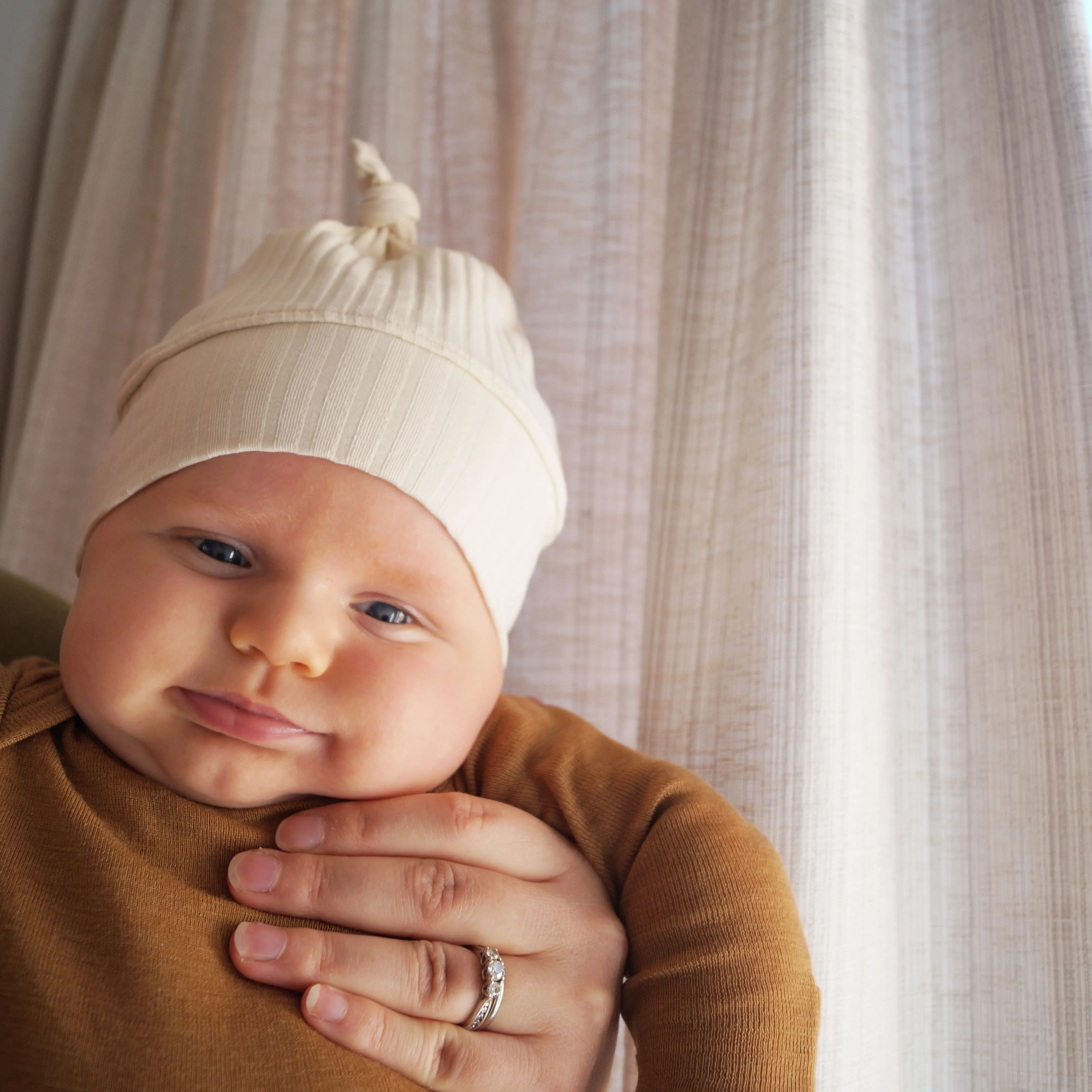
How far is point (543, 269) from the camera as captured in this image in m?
1.21

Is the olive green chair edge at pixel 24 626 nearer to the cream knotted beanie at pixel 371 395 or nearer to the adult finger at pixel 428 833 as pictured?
the cream knotted beanie at pixel 371 395

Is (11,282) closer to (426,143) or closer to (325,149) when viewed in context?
(325,149)

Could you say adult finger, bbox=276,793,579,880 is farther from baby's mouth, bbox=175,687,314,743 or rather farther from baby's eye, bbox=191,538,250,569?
baby's eye, bbox=191,538,250,569

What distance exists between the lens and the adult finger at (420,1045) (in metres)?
0.66

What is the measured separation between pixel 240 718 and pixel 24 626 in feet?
1.48

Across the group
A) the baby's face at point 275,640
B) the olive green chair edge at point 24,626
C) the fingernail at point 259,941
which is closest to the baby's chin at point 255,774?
the baby's face at point 275,640

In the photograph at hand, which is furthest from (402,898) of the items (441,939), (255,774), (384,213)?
(384,213)

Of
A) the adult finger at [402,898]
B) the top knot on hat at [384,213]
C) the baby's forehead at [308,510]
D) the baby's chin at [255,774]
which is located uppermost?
the top knot on hat at [384,213]

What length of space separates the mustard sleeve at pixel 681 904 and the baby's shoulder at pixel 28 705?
35 cm

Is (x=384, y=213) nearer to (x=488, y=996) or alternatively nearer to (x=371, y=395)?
(x=371, y=395)

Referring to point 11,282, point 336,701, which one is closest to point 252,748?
point 336,701

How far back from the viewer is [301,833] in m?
0.75

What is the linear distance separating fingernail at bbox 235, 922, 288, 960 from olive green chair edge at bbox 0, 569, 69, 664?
1.58ft

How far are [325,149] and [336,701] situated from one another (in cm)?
111
